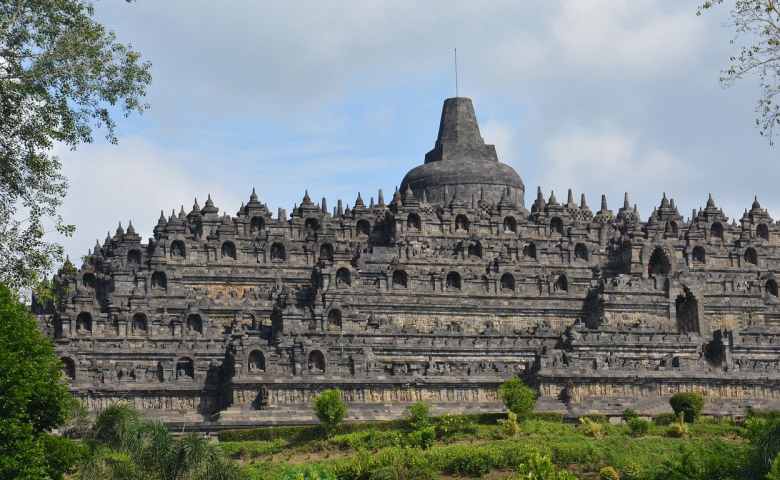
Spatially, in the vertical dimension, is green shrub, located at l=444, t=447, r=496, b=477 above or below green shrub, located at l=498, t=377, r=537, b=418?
below

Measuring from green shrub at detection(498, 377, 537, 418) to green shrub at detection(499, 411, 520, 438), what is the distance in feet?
4.81

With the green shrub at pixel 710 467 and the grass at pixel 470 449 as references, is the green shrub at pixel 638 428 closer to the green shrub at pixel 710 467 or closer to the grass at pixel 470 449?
the grass at pixel 470 449

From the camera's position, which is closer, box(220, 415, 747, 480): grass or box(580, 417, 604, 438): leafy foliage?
box(220, 415, 747, 480): grass

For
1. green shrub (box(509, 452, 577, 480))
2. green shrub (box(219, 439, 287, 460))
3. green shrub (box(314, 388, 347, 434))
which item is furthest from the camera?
green shrub (box(314, 388, 347, 434))

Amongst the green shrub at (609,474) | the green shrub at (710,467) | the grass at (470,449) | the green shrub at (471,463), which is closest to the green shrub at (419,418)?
the grass at (470,449)

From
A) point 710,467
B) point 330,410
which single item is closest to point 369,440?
point 330,410

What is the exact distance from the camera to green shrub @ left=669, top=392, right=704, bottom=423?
83000mm

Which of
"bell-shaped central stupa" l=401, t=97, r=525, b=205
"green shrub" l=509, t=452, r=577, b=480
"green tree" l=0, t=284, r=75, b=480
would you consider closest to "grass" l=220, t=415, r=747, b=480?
"green shrub" l=509, t=452, r=577, b=480

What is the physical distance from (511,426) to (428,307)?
2466 cm

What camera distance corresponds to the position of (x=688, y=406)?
273ft

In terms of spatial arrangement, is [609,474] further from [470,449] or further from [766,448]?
[766,448]

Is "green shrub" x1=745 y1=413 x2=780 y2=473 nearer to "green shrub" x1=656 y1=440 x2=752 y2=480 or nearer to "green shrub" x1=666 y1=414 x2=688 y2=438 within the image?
"green shrub" x1=656 y1=440 x2=752 y2=480

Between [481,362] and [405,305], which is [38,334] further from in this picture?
[405,305]

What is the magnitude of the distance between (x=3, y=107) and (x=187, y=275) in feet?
161
